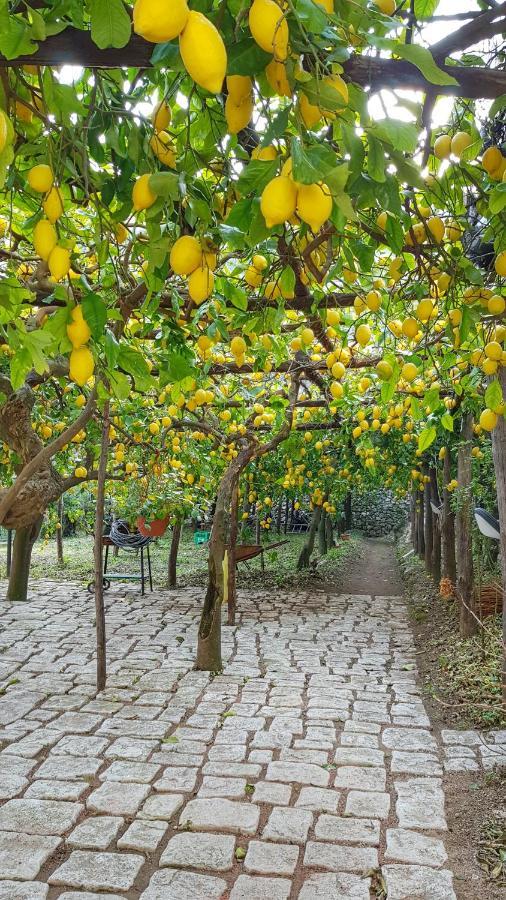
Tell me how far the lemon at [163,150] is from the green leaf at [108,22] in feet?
1.47

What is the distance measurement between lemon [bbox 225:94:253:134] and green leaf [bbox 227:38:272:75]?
10 cm

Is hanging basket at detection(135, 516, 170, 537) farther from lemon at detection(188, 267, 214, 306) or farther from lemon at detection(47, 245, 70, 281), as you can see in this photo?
lemon at detection(47, 245, 70, 281)

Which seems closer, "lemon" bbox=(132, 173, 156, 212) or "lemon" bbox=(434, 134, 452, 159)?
"lemon" bbox=(132, 173, 156, 212)

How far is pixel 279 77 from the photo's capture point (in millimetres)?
1036

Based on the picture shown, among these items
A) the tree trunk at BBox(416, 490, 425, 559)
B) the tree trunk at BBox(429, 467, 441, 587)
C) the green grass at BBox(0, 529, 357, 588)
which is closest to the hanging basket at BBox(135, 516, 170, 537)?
the green grass at BBox(0, 529, 357, 588)

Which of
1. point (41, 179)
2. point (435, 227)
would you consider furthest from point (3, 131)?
point (435, 227)

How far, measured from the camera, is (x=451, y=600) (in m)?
8.71

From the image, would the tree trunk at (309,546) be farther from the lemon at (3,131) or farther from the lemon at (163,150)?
the lemon at (3,131)

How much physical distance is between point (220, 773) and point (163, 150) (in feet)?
10.1

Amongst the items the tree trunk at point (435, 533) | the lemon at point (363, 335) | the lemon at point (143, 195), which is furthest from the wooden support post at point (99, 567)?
the tree trunk at point (435, 533)

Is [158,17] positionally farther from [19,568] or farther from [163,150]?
[19,568]

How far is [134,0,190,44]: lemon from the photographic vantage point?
83cm

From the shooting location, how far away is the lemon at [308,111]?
1062 millimetres

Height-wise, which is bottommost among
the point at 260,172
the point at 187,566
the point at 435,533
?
the point at 187,566
